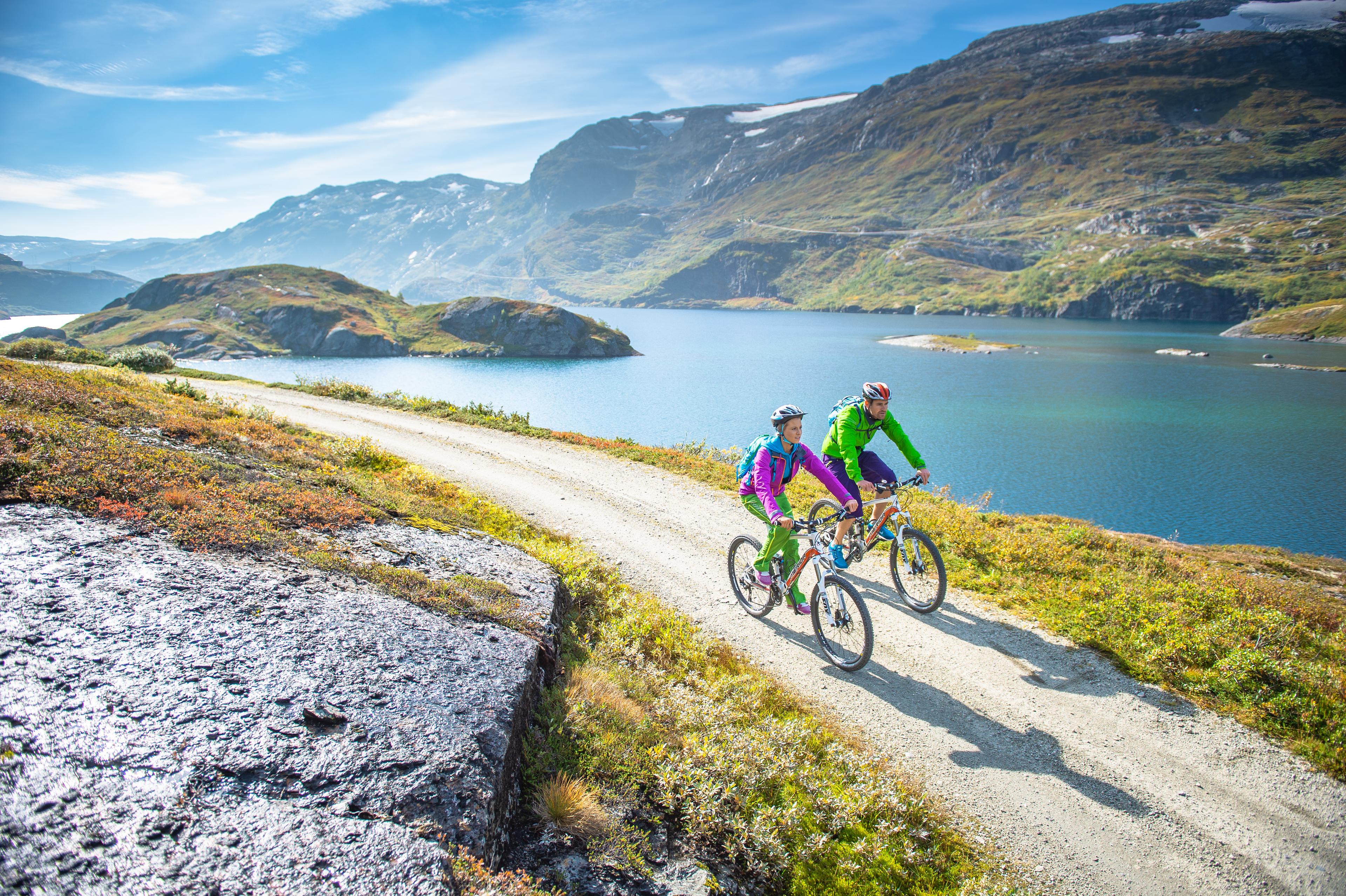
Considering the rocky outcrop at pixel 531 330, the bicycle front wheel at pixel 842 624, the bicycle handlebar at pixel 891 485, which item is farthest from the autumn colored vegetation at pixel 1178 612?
the rocky outcrop at pixel 531 330

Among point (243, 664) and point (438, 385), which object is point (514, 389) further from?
point (243, 664)

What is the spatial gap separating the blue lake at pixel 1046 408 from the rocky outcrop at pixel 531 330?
31.9 feet

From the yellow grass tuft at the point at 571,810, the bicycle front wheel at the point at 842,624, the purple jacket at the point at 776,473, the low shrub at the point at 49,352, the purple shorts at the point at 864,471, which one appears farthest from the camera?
the low shrub at the point at 49,352

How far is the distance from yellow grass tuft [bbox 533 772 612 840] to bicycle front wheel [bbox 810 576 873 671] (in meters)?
4.54

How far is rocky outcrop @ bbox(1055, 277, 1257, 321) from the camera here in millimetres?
163625

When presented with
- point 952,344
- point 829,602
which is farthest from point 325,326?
point 829,602

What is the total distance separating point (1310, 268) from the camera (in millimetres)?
158500

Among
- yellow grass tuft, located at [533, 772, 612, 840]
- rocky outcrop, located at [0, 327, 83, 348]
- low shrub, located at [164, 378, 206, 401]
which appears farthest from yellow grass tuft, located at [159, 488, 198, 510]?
rocky outcrop, located at [0, 327, 83, 348]

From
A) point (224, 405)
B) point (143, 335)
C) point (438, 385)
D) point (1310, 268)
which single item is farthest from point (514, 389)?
point (1310, 268)

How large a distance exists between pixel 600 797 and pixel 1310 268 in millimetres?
238460

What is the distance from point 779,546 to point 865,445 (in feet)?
9.01

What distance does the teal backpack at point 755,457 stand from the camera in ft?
29.1

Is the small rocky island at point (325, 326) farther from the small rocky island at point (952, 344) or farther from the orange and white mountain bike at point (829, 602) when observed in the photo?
the orange and white mountain bike at point (829, 602)

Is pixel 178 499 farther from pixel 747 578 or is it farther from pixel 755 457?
pixel 747 578
